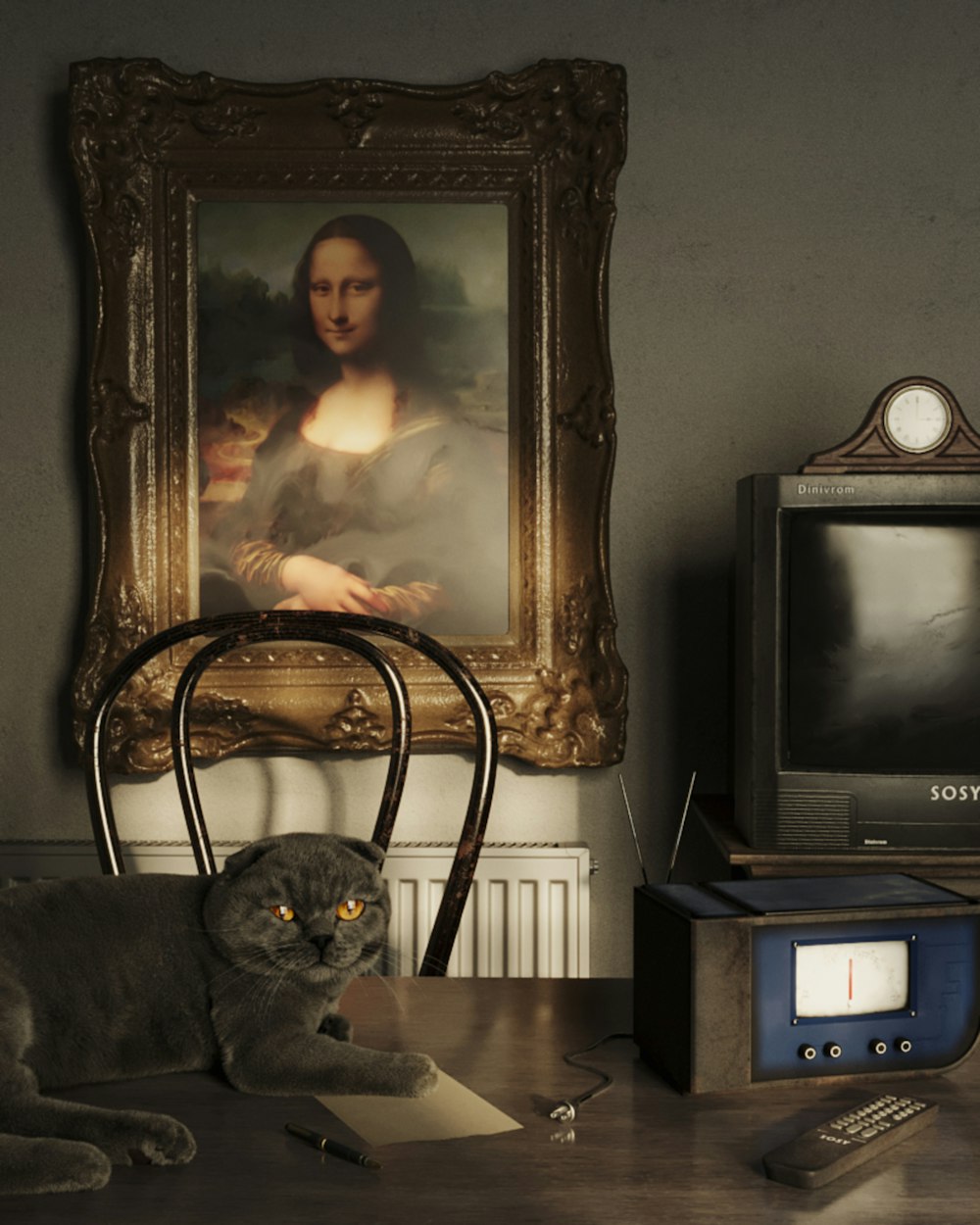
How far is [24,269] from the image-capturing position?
2.25m

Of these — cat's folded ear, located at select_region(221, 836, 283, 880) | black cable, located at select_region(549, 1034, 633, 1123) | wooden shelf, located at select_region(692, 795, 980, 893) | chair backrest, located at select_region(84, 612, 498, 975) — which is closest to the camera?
black cable, located at select_region(549, 1034, 633, 1123)

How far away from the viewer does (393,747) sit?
5.21 feet

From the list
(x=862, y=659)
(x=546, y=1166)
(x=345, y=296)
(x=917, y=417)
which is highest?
(x=345, y=296)

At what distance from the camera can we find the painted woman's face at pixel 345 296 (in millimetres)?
2221

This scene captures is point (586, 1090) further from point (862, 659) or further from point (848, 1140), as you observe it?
point (862, 659)

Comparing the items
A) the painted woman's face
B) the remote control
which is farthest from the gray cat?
the painted woman's face

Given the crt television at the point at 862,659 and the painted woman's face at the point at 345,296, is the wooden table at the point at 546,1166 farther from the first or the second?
the painted woman's face at the point at 345,296

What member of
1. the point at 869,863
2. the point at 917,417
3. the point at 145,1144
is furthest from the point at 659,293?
the point at 145,1144

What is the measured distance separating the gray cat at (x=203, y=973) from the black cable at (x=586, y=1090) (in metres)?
0.10

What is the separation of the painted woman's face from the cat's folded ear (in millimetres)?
1394

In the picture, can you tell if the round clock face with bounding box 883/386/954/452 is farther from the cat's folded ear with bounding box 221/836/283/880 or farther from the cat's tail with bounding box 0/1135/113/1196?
→ the cat's tail with bounding box 0/1135/113/1196

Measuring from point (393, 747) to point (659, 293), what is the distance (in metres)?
1.12

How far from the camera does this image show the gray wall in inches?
87.5

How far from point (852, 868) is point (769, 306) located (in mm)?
1064
